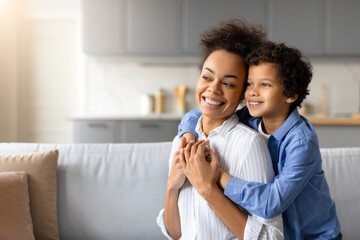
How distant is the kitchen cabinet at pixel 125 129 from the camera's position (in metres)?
4.13

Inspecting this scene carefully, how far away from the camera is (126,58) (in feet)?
14.8

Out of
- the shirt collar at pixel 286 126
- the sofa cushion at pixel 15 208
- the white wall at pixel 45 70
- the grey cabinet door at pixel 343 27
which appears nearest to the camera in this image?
the shirt collar at pixel 286 126

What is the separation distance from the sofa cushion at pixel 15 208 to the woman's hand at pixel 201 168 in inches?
31.7

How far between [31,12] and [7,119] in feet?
5.14

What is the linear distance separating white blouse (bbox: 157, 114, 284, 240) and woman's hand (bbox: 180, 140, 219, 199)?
0.05m

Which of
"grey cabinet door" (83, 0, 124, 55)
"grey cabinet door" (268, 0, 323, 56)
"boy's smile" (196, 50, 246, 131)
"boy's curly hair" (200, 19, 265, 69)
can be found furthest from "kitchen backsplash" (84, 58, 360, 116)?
"boy's smile" (196, 50, 246, 131)

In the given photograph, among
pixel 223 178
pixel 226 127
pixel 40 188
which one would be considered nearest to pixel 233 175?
pixel 223 178

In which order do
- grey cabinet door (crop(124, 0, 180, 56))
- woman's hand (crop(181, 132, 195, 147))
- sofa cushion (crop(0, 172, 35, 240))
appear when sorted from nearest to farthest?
woman's hand (crop(181, 132, 195, 147)) → sofa cushion (crop(0, 172, 35, 240)) → grey cabinet door (crop(124, 0, 180, 56))

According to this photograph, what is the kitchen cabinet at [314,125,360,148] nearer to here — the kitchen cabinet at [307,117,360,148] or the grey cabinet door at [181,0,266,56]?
the kitchen cabinet at [307,117,360,148]

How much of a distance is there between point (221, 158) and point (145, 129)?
3013 mm

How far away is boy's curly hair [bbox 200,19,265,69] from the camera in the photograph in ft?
3.94

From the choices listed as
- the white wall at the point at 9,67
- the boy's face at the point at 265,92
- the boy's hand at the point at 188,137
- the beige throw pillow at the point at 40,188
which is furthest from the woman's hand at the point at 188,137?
the white wall at the point at 9,67

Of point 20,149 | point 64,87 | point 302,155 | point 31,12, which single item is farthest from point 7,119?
point 302,155

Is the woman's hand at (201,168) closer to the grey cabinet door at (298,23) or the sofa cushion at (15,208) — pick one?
the sofa cushion at (15,208)
